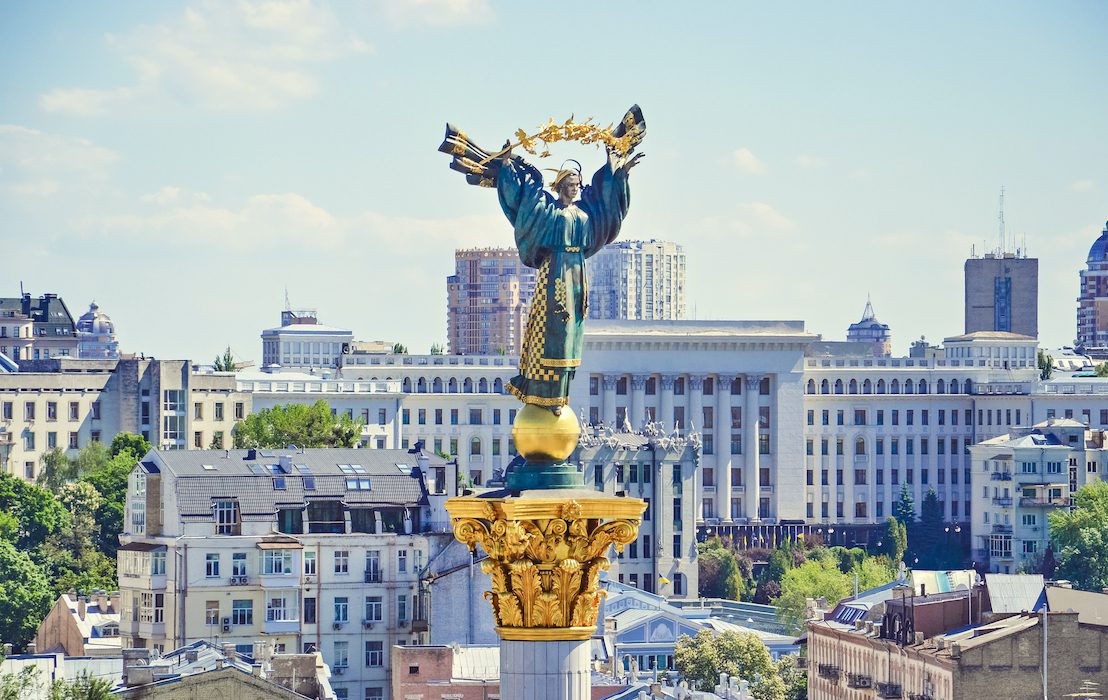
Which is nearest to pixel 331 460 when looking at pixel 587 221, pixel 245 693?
pixel 245 693

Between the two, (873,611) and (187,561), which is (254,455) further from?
(873,611)

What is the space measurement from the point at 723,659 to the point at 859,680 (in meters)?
11.7

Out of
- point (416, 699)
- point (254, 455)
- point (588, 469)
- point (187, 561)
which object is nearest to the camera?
point (416, 699)

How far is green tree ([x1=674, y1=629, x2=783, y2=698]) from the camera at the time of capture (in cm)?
12312

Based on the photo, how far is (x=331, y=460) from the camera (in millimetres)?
127750

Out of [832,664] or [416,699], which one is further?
[832,664]

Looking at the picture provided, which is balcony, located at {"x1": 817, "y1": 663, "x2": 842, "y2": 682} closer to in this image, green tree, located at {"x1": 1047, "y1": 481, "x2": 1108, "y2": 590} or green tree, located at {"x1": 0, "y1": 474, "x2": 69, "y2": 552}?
green tree, located at {"x1": 1047, "y1": 481, "x2": 1108, "y2": 590}

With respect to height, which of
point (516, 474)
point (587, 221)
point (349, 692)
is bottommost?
point (349, 692)

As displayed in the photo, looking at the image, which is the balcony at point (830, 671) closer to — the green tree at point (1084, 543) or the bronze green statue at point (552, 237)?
the green tree at point (1084, 543)

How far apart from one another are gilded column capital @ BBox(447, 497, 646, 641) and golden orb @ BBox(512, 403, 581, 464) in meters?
0.52

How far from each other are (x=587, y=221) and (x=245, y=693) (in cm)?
5350

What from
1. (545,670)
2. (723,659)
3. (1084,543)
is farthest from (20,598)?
(545,670)

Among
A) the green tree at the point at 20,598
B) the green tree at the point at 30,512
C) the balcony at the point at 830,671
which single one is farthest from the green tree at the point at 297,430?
the balcony at the point at 830,671

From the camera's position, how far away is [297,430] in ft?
593
